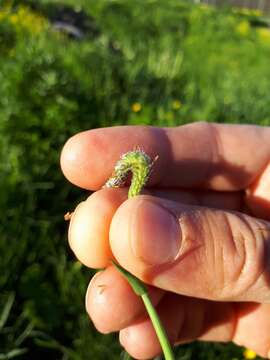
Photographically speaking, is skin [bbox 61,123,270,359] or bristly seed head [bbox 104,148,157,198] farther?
skin [bbox 61,123,270,359]

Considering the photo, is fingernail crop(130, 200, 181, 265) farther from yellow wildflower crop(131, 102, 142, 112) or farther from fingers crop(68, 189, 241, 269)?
yellow wildflower crop(131, 102, 142, 112)

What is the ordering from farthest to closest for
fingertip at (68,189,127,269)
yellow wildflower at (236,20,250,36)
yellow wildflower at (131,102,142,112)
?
yellow wildflower at (236,20,250,36), yellow wildflower at (131,102,142,112), fingertip at (68,189,127,269)

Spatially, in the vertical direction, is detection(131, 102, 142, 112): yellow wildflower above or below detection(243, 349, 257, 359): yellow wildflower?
above

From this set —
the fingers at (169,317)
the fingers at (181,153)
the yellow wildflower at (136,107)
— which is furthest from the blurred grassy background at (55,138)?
the fingers at (181,153)

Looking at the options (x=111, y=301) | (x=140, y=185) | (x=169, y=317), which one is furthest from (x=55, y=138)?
(x=140, y=185)

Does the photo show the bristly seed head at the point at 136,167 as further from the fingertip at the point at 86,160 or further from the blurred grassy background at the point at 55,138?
the blurred grassy background at the point at 55,138

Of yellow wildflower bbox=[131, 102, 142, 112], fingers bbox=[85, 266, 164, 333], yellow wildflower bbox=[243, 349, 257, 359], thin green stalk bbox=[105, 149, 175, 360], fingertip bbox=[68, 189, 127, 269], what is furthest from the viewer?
yellow wildflower bbox=[131, 102, 142, 112]

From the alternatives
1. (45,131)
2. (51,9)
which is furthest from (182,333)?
(51,9)

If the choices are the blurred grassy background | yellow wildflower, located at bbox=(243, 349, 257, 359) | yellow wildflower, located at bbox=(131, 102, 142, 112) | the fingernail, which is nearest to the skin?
the fingernail
